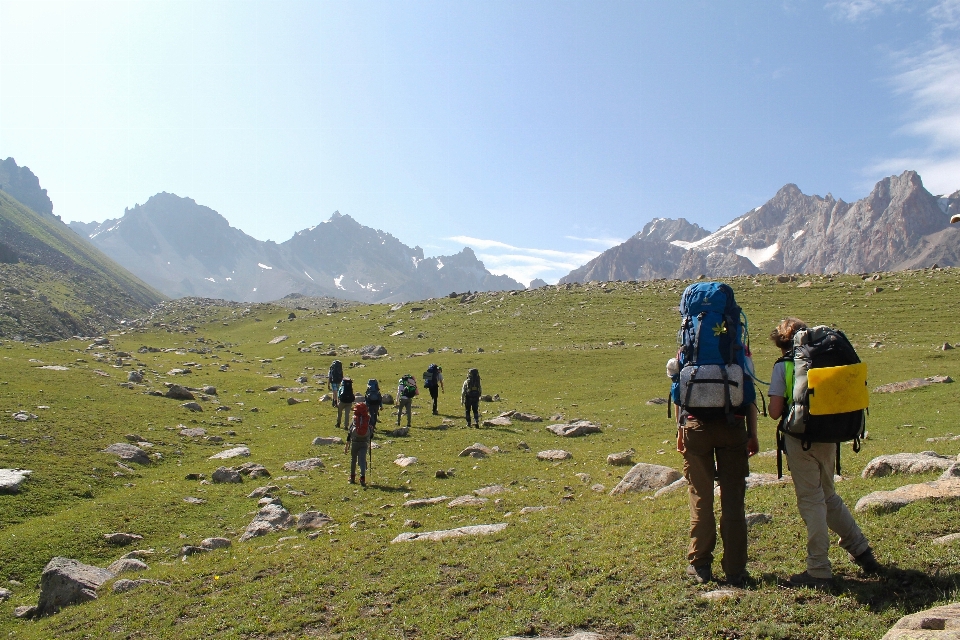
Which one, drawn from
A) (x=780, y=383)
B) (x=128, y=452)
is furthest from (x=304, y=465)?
(x=780, y=383)

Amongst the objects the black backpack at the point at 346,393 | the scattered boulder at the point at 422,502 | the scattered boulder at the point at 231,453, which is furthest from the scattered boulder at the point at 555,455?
the scattered boulder at the point at 231,453

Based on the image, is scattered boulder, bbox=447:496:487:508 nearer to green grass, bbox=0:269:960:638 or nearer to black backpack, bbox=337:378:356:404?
green grass, bbox=0:269:960:638

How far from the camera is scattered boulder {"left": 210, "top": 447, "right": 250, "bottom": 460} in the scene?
23.2 m

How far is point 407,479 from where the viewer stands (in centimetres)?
1991

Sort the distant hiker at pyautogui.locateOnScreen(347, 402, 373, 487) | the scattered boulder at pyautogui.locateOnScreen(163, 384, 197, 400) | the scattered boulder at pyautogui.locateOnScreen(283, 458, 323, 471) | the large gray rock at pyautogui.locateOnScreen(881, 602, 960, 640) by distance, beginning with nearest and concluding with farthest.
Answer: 1. the large gray rock at pyautogui.locateOnScreen(881, 602, 960, 640)
2. the distant hiker at pyautogui.locateOnScreen(347, 402, 373, 487)
3. the scattered boulder at pyautogui.locateOnScreen(283, 458, 323, 471)
4. the scattered boulder at pyautogui.locateOnScreen(163, 384, 197, 400)

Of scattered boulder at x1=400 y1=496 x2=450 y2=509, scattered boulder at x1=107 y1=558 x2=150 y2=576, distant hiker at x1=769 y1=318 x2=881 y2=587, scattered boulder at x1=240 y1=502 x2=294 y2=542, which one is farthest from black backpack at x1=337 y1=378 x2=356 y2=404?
distant hiker at x1=769 y1=318 x2=881 y2=587

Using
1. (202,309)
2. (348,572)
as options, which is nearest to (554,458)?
(348,572)

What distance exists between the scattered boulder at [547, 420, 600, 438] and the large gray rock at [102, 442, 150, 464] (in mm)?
18678

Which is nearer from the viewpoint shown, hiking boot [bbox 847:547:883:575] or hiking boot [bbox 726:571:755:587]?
hiking boot [bbox 847:547:883:575]

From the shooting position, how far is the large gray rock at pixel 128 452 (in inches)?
856

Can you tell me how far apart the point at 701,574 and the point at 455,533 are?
19.2 ft

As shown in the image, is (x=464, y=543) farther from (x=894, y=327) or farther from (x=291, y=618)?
(x=894, y=327)

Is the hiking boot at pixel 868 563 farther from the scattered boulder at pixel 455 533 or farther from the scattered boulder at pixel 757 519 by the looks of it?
the scattered boulder at pixel 455 533

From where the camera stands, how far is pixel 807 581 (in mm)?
7109
